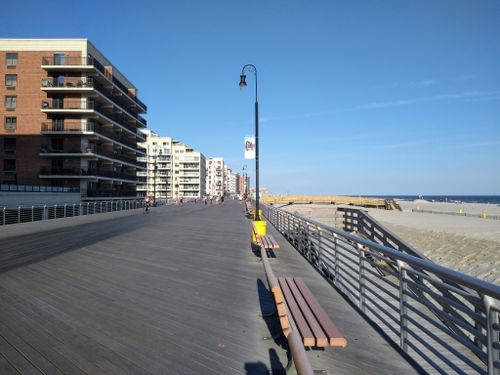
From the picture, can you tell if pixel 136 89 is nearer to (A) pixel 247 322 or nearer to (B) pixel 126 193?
(B) pixel 126 193

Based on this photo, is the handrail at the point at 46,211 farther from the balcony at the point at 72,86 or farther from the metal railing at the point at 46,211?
the balcony at the point at 72,86

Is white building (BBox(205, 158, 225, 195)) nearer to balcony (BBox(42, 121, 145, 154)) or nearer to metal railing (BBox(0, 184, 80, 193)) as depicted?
balcony (BBox(42, 121, 145, 154))

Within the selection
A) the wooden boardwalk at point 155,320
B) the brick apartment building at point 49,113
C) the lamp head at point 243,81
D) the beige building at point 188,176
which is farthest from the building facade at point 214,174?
the wooden boardwalk at point 155,320

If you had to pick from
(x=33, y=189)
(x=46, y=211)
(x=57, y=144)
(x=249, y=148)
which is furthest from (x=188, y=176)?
(x=249, y=148)

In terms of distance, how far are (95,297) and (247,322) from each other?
2785 millimetres

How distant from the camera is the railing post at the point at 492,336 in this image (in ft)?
9.00

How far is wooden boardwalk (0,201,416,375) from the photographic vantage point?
3.69m

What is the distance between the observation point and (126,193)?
170 ft

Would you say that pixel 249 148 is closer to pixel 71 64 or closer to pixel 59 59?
pixel 71 64

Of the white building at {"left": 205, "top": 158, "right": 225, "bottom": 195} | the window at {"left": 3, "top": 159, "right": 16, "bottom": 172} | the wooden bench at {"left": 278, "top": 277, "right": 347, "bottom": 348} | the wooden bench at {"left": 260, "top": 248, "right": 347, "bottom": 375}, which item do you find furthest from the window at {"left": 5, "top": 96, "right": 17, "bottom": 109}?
the white building at {"left": 205, "top": 158, "right": 225, "bottom": 195}

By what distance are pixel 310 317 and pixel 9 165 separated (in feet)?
154

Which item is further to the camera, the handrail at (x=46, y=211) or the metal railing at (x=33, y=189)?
the metal railing at (x=33, y=189)

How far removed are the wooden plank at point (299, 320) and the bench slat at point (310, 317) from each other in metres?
0.04

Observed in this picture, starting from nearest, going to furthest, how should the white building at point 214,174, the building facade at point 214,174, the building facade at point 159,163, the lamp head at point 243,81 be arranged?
the lamp head at point 243,81 < the building facade at point 159,163 < the building facade at point 214,174 < the white building at point 214,174
